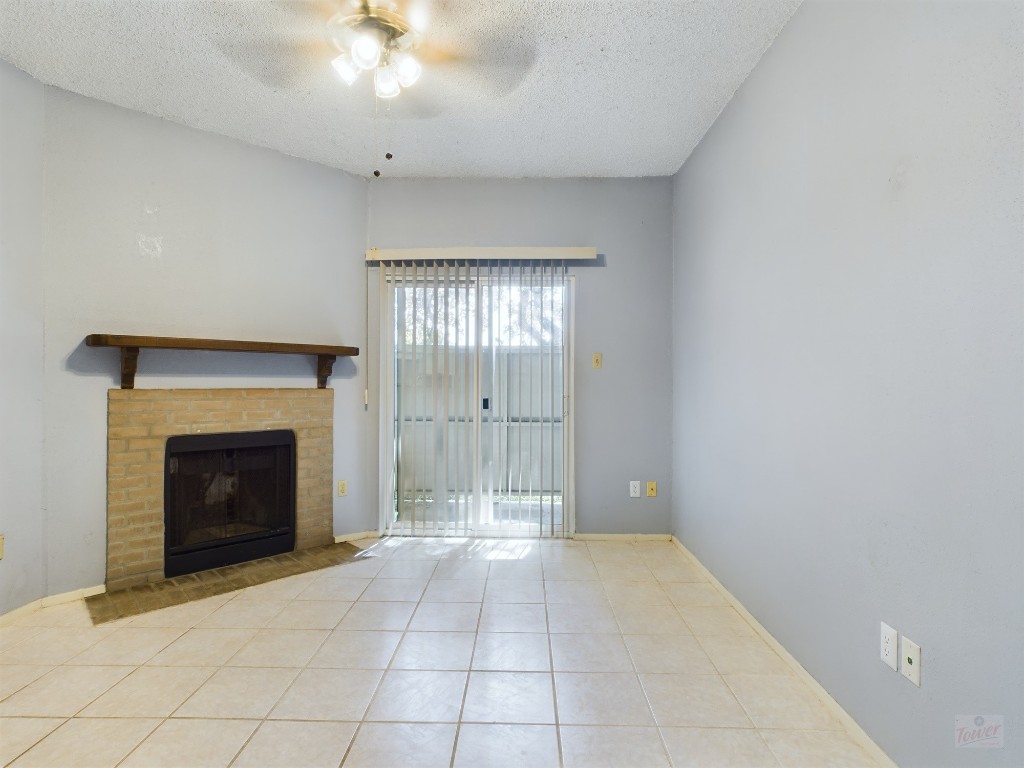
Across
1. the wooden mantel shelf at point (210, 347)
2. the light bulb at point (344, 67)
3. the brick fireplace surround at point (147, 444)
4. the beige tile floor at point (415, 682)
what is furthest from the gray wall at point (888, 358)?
the brick fireplace surround at point (147, 444)

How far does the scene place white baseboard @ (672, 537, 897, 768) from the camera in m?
1.43

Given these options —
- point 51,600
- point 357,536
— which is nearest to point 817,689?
point 357,536

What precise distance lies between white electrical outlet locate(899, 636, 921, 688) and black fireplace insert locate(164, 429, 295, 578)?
3155 mm

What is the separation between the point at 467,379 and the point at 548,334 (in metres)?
0.68

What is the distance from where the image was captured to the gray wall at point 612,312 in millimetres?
3453

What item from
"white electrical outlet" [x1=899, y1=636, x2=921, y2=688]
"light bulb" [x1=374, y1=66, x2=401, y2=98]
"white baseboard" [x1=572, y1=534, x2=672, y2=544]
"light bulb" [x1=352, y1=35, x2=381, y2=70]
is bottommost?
"white baseboard" [x1=572, y1=534, x2=672, y2=544]

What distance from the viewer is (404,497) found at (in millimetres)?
3490

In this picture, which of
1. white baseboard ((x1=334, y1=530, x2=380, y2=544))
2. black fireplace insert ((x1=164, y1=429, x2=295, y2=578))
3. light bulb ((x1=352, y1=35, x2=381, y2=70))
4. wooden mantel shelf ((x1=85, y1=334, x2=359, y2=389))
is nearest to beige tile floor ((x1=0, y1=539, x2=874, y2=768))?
black fireplace insert ((x1=164, y1=429, x2=295, y2=578))

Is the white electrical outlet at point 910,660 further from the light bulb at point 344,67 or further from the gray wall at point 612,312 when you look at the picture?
the light bulb at point 344,67

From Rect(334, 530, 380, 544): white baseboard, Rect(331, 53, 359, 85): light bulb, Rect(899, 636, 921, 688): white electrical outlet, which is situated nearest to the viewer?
Rect(899, 636, 921, 688): white electrical outlet

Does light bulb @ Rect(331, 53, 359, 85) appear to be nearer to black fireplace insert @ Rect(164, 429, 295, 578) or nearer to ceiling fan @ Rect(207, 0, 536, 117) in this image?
ceiling fan @ Rect(207, 0, 536, 117)

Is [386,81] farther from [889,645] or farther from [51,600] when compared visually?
[51,600]

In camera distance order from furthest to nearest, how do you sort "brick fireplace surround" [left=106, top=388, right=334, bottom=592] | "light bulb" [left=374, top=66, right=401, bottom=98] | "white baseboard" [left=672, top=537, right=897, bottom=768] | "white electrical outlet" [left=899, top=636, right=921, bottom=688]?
1. "brick fireplace surround" [left=106, top=388, right=334, bottom=592]
2. "light bulb" [left=374, top=66, right=401, bottom=98]
3. "white baseboard" [left=672, top=537, right=897, bottom=768]
4. "white electrical outlet" [left=899, top=636, right=921, bottom=688]

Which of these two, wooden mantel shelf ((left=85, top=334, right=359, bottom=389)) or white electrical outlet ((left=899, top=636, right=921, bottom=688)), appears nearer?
white electrical outlet ((left=899, top=636, right=921, bottom=688))
